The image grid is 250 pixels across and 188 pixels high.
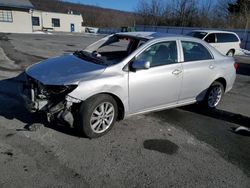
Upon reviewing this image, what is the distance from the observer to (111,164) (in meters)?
3.23

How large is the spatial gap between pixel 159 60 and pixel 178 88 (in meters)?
0.70

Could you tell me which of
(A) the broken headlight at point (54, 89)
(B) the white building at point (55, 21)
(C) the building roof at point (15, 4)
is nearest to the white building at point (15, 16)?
(C) the building roof at point (15, 4)

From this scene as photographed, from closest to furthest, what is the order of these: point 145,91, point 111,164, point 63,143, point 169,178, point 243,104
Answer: point 169,178 → point 111,164 → point 63,143 → point 145,91 → point 243,104

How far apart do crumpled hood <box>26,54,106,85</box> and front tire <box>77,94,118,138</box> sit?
0.39 m

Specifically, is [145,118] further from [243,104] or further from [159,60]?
[243,104]

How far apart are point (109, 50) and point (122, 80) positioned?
1.71 meters

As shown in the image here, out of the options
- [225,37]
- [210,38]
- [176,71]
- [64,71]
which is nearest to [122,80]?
[64,71]

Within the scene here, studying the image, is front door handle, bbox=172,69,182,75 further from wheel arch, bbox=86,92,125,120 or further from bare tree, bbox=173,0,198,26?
bare tree, bbox=173,0,198,26

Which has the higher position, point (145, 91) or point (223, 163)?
point (145, 91)

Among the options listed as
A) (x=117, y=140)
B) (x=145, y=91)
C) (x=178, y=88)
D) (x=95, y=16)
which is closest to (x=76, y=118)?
(x=117, y=140)

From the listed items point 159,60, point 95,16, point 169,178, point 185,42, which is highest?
point 95,16

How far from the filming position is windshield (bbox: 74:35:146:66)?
14.2ft

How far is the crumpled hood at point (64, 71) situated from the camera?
141 inches

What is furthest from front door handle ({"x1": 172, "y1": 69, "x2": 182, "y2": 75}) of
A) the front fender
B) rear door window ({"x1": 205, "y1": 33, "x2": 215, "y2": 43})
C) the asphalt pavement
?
rear door window ({"x1": 205, "y1": 33, "x2": 215, "y2": 43})
